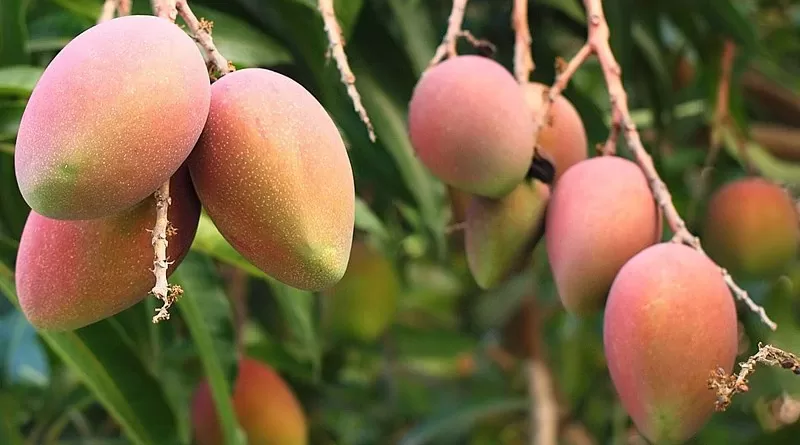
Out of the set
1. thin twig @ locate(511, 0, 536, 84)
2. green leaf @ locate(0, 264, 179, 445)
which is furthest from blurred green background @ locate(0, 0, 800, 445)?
thin twig @ locate(511, 0, 536, 84)

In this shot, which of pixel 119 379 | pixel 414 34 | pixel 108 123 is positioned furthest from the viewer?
pixel 414 34

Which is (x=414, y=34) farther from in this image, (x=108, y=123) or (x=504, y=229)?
(x=108, y=123)

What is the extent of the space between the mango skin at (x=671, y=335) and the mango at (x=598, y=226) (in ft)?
0.08

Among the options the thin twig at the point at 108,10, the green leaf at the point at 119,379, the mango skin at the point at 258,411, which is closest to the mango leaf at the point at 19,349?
the mango skin at the point at 258,411

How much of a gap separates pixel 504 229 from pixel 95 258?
0.22m

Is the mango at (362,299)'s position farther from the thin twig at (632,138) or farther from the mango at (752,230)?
the thin twig at (632,138)

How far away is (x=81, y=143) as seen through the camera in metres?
0.31

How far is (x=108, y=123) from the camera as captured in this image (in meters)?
0.31

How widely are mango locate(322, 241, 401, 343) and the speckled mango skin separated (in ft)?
2.16

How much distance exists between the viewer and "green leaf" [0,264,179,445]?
537 millimetres

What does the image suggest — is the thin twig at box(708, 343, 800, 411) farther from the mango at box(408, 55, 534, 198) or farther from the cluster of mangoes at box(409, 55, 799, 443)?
the mango at box(408, 55, 534, 198)

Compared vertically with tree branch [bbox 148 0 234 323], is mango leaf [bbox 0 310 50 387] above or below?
below

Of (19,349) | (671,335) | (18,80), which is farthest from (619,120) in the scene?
(19,349)

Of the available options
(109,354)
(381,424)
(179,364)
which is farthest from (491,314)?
(109,354)
